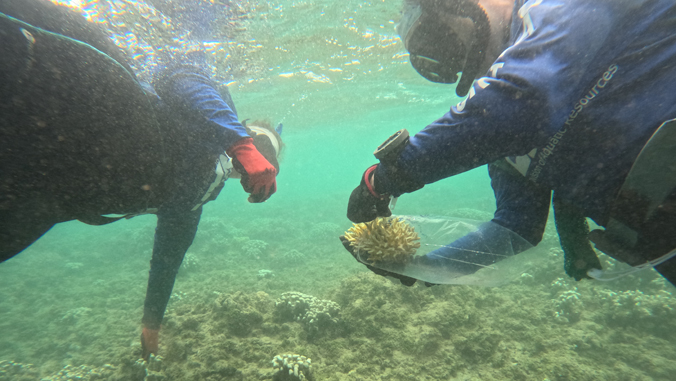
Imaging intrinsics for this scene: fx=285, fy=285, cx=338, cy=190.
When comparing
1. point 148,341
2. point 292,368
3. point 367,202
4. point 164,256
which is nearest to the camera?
point 367,202

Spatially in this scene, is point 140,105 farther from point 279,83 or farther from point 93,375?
point 279,83

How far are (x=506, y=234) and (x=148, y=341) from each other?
4.37m

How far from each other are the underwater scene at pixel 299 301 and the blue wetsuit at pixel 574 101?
108 cm

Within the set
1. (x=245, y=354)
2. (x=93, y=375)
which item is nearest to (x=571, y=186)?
(x=245, y=354)

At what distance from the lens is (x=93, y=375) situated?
3.97m

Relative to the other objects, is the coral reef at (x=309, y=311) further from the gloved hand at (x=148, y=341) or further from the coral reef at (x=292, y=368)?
the gloved hand at (x=148, y=341)

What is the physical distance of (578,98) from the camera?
4.19 feet

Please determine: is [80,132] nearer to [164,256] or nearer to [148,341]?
[164,256]

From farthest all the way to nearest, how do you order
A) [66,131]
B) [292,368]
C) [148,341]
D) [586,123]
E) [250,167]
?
[148,341] → [292,368] → [250,167] → [66,131] → [586,123]

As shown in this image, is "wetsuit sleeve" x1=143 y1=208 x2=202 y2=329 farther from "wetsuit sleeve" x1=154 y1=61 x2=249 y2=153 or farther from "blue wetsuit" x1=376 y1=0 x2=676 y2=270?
"blue wetsuit" x1=376 y1=0 x2=676 y2=270

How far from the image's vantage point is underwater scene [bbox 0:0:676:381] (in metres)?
3.69

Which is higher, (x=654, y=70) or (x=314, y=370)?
(x=654, y=70)

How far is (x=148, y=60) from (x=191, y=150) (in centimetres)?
1034

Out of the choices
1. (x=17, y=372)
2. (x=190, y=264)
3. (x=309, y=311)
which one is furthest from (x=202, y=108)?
(x=190, y=264)
